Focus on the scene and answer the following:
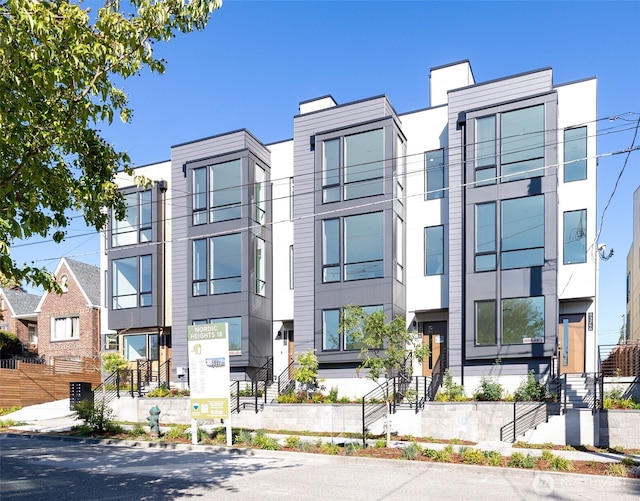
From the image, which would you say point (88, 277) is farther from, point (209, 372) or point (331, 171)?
point (209, 372)

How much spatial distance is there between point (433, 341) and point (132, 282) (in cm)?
1425

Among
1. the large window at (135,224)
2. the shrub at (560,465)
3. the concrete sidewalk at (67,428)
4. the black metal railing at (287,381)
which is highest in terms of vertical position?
the large window at (135,224)

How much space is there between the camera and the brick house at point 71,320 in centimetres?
3328

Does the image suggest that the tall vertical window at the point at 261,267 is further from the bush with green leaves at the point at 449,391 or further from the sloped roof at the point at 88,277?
the sloped roof at the point at 88,277

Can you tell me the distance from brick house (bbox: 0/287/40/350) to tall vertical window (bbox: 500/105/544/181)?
105 ft

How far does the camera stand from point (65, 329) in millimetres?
34781

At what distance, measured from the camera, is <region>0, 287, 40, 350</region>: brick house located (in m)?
39.8

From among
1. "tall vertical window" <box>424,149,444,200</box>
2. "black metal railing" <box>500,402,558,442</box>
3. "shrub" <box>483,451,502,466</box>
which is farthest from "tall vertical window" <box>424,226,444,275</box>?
"shrub" <box>483,451,502,466</box>

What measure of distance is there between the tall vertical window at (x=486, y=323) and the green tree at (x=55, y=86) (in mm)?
14565

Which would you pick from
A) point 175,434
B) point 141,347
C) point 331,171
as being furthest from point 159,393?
point 331,171

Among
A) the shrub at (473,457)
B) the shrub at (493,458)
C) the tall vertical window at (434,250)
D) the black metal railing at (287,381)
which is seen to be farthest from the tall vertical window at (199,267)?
the shrub at (493,458)

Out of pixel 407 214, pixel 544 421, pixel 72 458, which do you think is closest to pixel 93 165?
pixel 72 458

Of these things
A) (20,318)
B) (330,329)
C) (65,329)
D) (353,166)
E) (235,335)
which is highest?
(353,166)

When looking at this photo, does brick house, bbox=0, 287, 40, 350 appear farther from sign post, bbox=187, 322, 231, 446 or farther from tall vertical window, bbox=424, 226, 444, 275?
tall vertical window, bbox=424, 226, 444, 275
